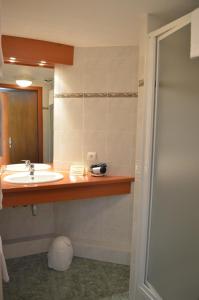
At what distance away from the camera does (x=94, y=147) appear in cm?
231

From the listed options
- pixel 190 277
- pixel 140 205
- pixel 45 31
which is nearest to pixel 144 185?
pixel 140 205

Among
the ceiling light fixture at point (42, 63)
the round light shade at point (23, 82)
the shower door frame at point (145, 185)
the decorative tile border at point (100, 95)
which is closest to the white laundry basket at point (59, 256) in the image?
the shower door frame at point (145, 185)

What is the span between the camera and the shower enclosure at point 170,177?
4.61 feet

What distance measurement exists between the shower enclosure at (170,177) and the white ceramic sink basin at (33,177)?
734mm

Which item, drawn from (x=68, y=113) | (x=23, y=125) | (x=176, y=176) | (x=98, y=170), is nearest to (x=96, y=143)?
(x=98, y=170)

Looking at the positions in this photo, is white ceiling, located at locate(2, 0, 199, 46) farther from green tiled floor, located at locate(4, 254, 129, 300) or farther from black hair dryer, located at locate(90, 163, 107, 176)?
green tiled floor, located at locate(4, 254, 129, 300)

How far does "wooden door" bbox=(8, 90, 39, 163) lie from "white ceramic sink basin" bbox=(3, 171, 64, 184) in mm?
225

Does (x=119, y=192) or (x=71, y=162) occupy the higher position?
(x=71, y=162)

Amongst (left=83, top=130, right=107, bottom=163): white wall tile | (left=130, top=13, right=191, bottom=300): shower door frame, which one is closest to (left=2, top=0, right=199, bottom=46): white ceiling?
(left=130, top=13, right=191, bottom=300): shower door frame

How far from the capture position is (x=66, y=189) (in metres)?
1.98

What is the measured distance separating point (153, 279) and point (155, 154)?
85 centimetres

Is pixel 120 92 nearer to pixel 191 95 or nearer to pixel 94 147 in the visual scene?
pixel 94 147

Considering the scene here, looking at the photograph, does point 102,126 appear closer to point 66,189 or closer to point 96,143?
point 96,143

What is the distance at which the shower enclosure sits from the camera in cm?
141
